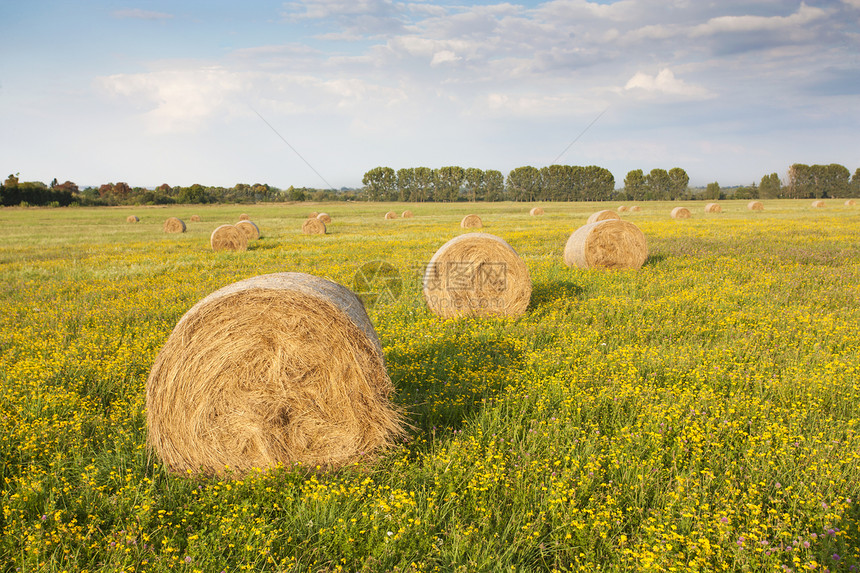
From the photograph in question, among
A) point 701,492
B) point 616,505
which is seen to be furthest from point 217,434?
point 701,492

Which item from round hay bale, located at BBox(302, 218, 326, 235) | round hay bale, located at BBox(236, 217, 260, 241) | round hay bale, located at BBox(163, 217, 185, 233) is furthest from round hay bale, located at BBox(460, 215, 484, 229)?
round hay bale, located at BBox(163, 217, 185, 233)

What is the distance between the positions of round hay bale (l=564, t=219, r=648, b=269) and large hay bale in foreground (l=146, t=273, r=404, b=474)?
10.6m

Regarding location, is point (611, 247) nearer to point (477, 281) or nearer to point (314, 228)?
point (477, 281)

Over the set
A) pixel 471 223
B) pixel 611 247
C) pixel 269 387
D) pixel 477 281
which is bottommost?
pixel 269 387

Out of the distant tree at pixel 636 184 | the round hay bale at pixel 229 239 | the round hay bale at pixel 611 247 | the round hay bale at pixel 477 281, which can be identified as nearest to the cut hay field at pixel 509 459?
the round hay bale at pixel 477 281

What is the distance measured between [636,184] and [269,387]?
11869 cm

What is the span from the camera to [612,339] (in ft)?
25.0

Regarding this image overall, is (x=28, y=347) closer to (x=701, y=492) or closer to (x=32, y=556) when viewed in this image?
(x=32, y=556)

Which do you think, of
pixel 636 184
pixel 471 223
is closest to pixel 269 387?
pixel 471 223

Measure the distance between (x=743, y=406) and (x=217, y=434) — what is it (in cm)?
596

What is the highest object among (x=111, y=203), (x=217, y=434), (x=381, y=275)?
(x=111, y=203)

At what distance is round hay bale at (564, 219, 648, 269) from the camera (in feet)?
44.9

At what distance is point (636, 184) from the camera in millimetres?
108312

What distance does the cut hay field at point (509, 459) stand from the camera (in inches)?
134
